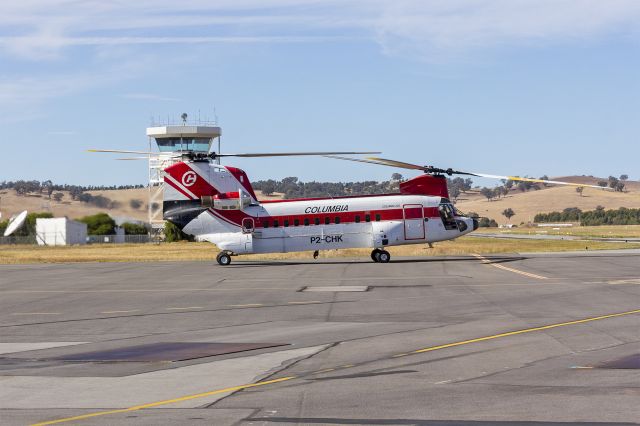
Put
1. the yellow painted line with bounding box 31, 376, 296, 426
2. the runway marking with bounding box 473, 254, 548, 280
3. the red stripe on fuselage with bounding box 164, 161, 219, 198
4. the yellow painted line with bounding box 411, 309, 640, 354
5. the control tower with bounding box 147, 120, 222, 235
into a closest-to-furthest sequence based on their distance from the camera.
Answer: the yellow painted line with bounding box 31, 376, 296, 426, the yellow painted line with bounding box 411, 309, 640, 354, the runway marking with bounding box 473, 254, 548, 280, the red stripe on fuselage with bounding box 164, 161, 219, 198, the control tower with bounding box 147, 120, 222, 235

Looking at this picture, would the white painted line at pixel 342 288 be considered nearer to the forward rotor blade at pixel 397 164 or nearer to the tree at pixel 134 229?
the forward rotor blade at pixel 397 164

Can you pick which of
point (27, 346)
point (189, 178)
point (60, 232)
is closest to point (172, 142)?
point (60, 232)

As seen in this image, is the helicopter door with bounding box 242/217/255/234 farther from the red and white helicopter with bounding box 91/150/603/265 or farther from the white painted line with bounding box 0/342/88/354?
the white painted line with bounding box 0/342/88/354

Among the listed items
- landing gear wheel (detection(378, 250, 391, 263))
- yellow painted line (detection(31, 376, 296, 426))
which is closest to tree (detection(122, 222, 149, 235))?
landing gear wheel (detection(378, 250, 391, 263))

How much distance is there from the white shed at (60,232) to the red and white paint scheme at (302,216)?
67182 millimetres

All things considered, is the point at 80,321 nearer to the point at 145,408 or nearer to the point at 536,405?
the point at 145,408

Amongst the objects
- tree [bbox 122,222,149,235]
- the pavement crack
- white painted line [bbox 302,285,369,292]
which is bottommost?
white painted line [bbox 302,285,369,292]

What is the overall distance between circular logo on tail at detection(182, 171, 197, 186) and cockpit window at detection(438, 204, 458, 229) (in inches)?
515

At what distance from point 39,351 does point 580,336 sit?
10.8m

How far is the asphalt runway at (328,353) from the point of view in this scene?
11781mm

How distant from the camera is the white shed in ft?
369

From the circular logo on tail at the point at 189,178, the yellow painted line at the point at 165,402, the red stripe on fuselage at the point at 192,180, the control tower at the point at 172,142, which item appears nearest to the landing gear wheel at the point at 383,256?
the red stripe on fuselage at the point at 192,180

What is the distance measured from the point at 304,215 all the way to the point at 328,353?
31.7 metres

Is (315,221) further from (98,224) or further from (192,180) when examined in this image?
(98,224)
